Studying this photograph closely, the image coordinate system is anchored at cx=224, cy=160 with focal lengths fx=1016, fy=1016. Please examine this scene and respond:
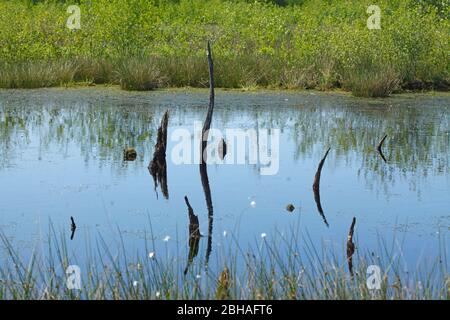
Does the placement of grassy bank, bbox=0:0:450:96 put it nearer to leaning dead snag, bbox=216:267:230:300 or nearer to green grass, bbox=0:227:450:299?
green grass, bbox=0:227:450:299

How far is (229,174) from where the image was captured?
28.7 feet

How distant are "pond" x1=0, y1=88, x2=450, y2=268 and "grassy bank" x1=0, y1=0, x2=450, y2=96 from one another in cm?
93

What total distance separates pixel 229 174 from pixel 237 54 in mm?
7951

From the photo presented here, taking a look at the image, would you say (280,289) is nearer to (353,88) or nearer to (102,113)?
(102,113)

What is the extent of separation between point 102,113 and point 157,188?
185 inches

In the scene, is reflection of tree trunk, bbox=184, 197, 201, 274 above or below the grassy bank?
below

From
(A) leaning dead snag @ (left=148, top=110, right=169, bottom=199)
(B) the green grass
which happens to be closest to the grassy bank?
(A) leaning dead snag @ (left=148, top=110, right=169, bottom=199)

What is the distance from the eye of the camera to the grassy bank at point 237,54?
15.1 m

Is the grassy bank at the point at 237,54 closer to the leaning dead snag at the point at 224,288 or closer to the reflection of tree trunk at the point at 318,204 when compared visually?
the reflection of tree trunk at the point at 318,204

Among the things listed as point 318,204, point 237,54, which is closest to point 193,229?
point 318,204

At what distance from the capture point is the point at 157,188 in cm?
808

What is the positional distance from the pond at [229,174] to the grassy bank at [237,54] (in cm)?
93

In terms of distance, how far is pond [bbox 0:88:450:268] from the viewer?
6605 mm
